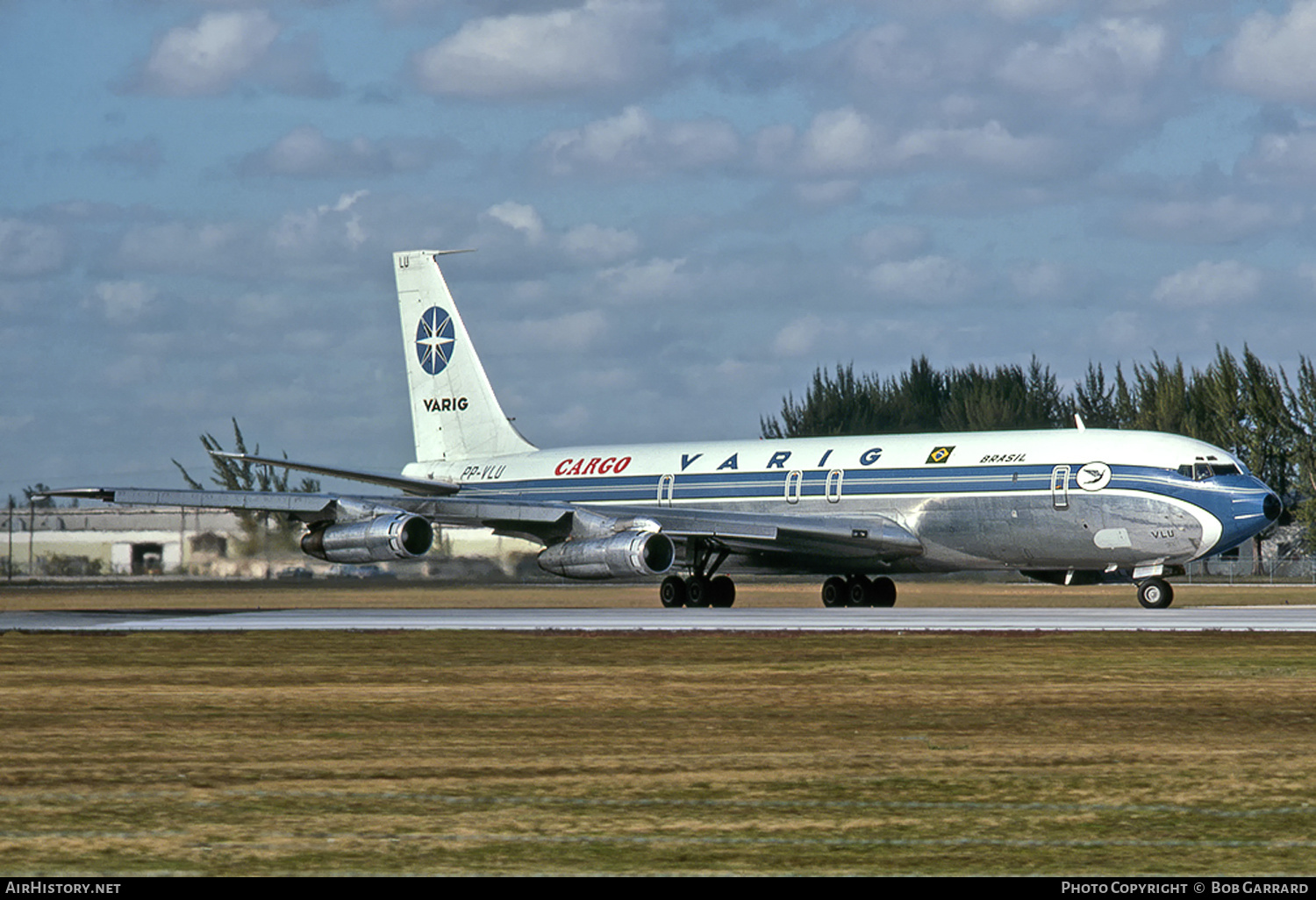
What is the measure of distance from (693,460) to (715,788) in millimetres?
34196

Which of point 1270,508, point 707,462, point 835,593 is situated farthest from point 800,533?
point 1270,508

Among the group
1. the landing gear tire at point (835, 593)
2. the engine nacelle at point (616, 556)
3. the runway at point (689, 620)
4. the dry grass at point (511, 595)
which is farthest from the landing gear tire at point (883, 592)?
the engine nacelle at point (616, 556)

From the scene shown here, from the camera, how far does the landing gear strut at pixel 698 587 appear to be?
4534 centimetres

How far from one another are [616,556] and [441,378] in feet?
48.0

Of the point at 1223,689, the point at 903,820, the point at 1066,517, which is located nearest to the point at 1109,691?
the point at 1223,689

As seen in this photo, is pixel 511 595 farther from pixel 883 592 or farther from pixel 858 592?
pixel 883 592

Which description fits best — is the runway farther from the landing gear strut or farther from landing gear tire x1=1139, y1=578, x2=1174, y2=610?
the landing gear strut

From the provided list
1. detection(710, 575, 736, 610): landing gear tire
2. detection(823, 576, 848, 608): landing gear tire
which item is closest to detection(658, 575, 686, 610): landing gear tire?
detection(710, 575, 736, 610): landing gear tire

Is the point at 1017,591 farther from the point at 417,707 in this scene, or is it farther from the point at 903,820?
the point at 903,820

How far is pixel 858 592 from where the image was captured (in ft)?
151

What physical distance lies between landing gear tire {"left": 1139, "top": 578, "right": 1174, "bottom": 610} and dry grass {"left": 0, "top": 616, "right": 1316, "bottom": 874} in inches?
548

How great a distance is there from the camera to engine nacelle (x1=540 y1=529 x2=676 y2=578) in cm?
4116

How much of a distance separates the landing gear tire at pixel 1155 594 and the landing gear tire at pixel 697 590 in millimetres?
10919

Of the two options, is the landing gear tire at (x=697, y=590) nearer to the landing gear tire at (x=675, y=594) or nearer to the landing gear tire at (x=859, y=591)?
the landing gear tire at (x=675, y=594)
